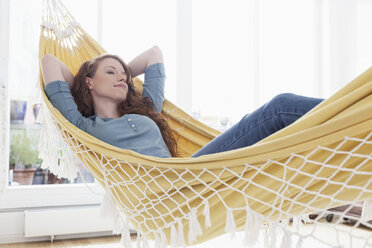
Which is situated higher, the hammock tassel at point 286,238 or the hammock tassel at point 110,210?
the hammock tassel at point 286,238

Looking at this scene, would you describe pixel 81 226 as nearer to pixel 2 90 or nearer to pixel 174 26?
pixel 2 90

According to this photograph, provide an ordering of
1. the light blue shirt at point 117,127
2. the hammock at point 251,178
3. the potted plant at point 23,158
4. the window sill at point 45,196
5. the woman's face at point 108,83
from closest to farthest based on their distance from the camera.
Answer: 1. the hammock at point 251,178
2. the light blue shirt at point 117,127
3. the woman's face at point 108,83
4. the window sill at point 45,196
5. the potted plant at point 23,158

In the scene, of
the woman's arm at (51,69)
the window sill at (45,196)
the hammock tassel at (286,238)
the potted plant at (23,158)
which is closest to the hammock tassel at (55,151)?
the woman's arm at (51,69)

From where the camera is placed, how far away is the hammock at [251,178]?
810 millimetres

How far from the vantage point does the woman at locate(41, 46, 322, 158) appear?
1411mm

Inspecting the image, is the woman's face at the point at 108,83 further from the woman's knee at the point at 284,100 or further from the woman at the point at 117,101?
the woman's knee at the point at 284,100

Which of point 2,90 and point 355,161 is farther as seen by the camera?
point 2,90

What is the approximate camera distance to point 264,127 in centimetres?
109

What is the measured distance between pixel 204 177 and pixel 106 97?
28.2 inches

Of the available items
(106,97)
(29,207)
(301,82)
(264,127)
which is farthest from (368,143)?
(301,82)

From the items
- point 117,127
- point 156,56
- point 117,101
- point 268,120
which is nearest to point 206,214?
point 268,120

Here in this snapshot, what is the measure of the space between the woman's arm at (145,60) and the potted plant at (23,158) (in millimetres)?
1251

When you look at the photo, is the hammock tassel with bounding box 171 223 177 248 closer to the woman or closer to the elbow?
the woman

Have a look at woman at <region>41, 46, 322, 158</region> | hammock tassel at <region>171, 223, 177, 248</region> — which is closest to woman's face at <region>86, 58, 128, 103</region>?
woman at <region>41, 46, 322, 158</region>
